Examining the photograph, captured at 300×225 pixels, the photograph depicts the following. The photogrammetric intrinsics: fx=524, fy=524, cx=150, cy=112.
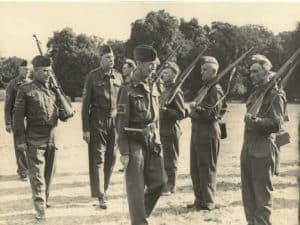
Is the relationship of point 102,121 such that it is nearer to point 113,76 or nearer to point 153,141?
point 113,76

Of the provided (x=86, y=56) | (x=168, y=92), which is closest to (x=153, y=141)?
(x=168, y=92)

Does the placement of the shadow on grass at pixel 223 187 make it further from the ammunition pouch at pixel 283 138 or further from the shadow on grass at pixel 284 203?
the ammunition pouch at pixel 283 138

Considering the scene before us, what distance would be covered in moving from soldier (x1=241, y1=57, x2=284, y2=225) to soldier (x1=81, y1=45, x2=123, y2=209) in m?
2.02

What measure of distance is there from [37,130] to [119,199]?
149 centimetres

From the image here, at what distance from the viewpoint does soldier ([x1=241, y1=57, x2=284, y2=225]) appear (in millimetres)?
4879

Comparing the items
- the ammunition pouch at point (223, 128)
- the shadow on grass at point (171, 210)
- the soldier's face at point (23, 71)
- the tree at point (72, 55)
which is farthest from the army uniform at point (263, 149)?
the soldier's face at point (23, 71)

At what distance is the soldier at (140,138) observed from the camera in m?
5.11

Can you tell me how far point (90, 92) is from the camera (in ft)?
21.3

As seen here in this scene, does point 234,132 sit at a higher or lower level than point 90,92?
lower

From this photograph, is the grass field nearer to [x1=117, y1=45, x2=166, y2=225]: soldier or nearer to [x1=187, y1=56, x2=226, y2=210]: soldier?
[x1=187, y1=56, x2=226, y2=210]: soldier

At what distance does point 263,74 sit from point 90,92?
7.68 feet

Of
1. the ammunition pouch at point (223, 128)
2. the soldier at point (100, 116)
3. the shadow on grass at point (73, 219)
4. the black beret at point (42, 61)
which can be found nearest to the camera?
the shadow on grass at point (73, 219)

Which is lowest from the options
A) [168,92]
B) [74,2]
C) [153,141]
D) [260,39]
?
[153,141]

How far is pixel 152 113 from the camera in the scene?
5316 mm
